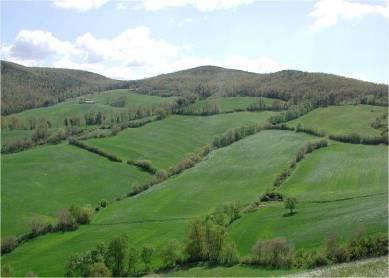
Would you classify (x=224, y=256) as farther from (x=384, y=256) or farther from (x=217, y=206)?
(x=217, y=206)

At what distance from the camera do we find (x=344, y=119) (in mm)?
145000

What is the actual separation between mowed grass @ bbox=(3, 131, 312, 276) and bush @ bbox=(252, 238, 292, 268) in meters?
15.7

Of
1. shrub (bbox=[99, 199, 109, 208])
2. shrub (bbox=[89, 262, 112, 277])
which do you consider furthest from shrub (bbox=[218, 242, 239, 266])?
shrub (bbox=[99, 199, 109, 208])

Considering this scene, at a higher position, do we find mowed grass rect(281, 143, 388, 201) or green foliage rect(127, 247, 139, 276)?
mowed grass rect(281, 143, 388, 201)

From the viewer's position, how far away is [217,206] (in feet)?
302

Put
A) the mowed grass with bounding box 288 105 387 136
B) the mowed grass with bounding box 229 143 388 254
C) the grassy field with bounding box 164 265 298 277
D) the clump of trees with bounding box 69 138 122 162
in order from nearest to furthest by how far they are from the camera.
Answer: the grassy field with bounding box 164 265 298 277 < the mowed grass with bounding box 229 143 388 254 < the mowed grass with bounding box 288 105 387 136 < the clump of trees with bounding box 69 138 122 162

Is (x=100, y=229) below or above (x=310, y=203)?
below

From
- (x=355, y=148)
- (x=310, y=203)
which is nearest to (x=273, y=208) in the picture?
(x=310, y=203)

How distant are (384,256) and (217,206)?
4295cm

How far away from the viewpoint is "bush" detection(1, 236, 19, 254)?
82062 millimetres

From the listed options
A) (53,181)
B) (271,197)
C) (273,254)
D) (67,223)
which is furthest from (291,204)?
(53,181)

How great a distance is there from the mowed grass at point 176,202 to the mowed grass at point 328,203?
8.34m

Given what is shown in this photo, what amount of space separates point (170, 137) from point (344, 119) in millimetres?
51430

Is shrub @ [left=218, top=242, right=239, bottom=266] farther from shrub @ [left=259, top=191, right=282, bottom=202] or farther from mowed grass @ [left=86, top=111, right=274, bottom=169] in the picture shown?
mowed grass @ [left=86, top=111, right=274, bottom=169]
